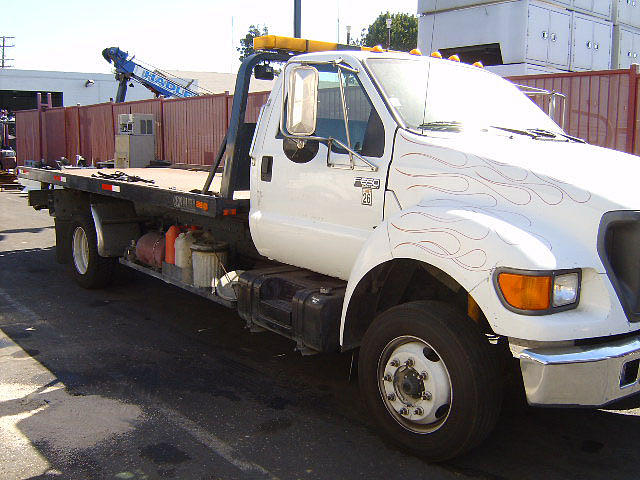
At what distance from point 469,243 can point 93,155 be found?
20.0m

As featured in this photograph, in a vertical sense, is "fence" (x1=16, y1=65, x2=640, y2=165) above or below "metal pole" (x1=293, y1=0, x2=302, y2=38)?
below

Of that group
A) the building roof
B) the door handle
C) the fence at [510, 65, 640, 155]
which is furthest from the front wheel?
the building roof

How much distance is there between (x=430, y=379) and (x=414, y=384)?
11 centimetres

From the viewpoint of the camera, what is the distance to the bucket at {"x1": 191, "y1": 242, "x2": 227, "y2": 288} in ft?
19.1

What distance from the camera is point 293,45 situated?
5.59m

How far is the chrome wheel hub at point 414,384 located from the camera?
366cm

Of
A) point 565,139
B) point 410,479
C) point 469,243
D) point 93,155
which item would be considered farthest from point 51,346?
point 93,155

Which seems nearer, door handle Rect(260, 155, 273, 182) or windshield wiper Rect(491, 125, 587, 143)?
windshield wiper Rect(491, 125, 587, 143)

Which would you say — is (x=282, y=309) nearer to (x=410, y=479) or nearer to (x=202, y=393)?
(x=202, y=393)

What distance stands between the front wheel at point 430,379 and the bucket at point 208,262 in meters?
2.17

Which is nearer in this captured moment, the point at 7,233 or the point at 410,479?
the point at 410,479

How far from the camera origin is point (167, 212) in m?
6.80

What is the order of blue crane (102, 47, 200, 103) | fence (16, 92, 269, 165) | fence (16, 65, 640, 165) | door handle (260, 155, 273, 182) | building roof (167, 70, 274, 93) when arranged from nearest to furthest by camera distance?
door handle (260, 155, 273, 182) → fence (16, 65, 640, 165) → fence (16, 92, 269, 165) → blue crane (102, 47, 200, 103) → building roof (167, 70, 274, 93)

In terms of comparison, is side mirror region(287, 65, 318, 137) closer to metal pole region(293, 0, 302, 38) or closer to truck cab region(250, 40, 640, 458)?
truck cab region(250, 40, 640, 458)
